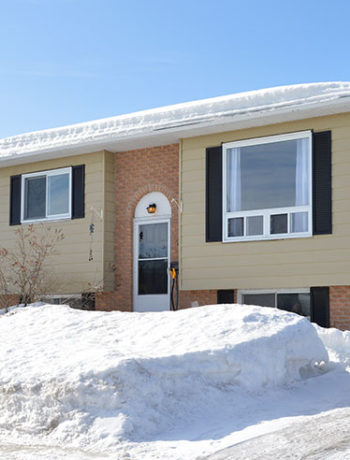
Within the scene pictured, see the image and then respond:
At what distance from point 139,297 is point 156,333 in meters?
6.13

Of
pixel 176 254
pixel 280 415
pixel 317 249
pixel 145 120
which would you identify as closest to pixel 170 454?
pixel 280 415

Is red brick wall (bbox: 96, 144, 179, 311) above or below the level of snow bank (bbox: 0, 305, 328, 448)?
above

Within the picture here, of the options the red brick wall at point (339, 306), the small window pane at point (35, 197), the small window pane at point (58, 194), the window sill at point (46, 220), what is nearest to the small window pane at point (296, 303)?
the red brick wall at point (339, 306)

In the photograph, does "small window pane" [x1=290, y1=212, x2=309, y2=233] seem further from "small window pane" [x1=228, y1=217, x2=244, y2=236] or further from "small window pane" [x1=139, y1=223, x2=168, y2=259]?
"small window pane" [x1=139, y1=223, x2=168, y2=259]

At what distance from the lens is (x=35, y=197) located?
15445 millimetres

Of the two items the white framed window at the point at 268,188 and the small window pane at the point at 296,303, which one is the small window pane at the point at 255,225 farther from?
the small window pane at the point at 296,303

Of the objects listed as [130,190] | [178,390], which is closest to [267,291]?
[130,190]

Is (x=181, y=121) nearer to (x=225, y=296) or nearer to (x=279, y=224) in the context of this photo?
(x=279, y=224)

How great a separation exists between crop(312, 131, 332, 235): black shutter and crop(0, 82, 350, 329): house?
0.02m

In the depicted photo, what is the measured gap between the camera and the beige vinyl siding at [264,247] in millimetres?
11680

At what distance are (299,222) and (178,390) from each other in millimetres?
5968

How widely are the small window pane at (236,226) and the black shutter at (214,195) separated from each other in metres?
0.18

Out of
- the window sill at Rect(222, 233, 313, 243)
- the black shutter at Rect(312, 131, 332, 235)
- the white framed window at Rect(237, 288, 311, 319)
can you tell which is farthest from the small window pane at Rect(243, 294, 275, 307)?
the black shutter at Rect(312, 131, 332, 235)

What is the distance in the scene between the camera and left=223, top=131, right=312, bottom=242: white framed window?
12.1 metres
